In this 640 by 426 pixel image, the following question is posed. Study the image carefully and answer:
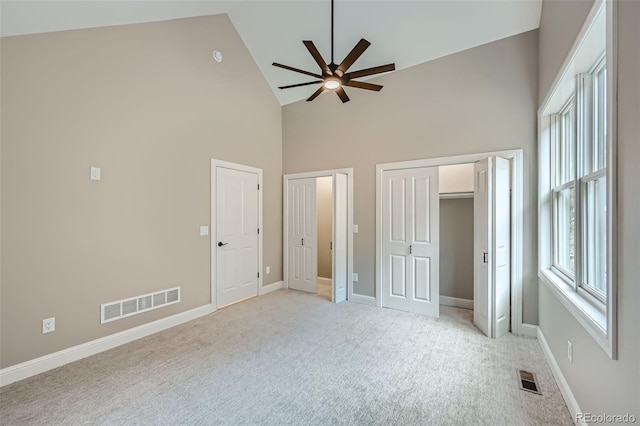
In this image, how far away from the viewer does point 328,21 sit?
3639mm

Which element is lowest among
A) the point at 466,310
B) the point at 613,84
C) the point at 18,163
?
the point at 466,310

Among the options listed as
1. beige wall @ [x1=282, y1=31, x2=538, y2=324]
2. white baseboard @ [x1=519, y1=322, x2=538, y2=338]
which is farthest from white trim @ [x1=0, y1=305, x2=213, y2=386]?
white baseboard @ [x1=519, y1=322, x2=538, y2=338]

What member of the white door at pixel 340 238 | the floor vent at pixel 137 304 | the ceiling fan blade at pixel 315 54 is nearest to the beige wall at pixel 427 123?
the white door at pixel 340 238

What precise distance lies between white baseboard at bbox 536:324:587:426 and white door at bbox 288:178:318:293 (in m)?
3.20

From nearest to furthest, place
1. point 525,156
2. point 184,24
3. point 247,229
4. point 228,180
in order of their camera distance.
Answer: point 525,156 → point 184,24 → point 228,180 → point 247,229

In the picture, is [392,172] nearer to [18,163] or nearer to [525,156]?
[525,156]

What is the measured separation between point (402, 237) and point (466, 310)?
55.8 inches

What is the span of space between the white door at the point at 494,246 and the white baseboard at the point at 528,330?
15 cm

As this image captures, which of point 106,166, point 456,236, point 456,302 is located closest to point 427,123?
point 456,236

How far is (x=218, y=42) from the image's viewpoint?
4082mm

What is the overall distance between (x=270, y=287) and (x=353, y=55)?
3.93 m

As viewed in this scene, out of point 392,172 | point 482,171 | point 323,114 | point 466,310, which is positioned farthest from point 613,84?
point 323,114

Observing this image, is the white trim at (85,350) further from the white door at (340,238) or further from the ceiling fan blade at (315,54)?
the ceiling fan blade at (315,54)

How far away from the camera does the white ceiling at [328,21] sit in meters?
2.49
